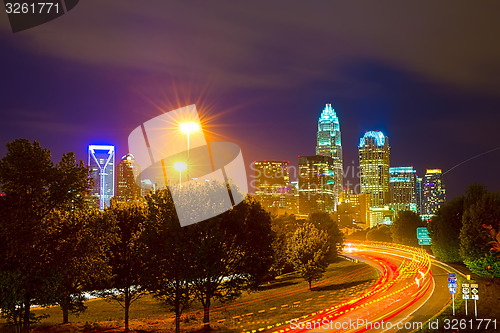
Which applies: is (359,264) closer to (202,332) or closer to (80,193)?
(202,332)

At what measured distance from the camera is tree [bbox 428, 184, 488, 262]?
64750mm

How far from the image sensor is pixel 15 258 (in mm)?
20016

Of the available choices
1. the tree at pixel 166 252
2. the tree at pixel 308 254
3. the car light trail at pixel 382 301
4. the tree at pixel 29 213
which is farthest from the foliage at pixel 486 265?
the tree at pixel 29 213

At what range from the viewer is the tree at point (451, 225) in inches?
2549

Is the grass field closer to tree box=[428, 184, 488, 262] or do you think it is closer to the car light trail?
the car light trail

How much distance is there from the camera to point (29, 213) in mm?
20359

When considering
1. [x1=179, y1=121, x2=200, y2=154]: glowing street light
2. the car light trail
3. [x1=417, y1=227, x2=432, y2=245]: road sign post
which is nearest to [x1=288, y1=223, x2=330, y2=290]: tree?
the car light trail

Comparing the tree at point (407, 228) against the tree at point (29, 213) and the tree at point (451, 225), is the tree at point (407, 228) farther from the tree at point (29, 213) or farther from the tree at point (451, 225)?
the tree at point (29, 213)

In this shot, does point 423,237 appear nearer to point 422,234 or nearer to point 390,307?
point 422,234

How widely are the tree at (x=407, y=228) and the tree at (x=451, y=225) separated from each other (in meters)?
33.1

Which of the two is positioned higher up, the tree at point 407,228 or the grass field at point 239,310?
the tree at point 407,228

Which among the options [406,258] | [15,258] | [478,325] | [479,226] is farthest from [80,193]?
[406,258]

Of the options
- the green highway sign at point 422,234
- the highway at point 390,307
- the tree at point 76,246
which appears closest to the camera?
the tree at point 76,246

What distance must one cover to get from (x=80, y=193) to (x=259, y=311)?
19618mm
